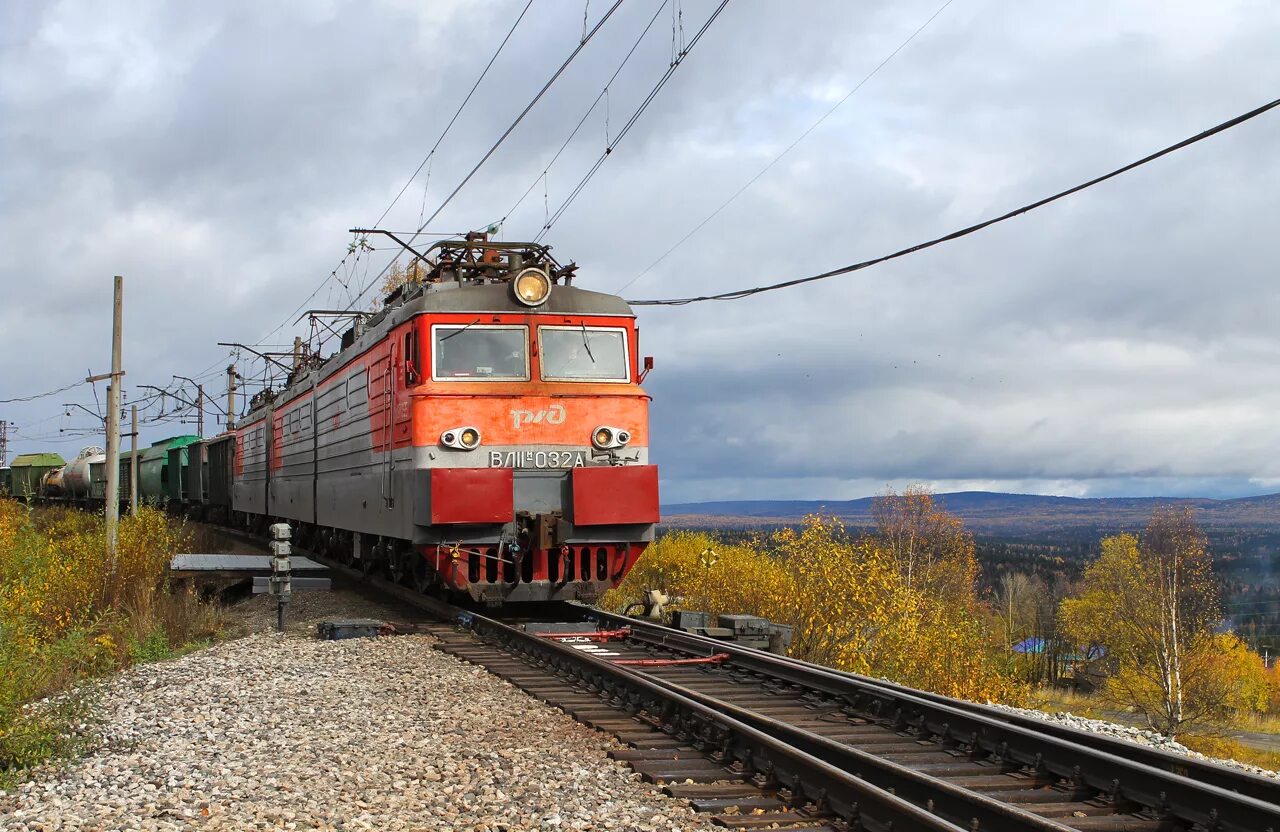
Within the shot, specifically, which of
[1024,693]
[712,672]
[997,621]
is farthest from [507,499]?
[997,621]

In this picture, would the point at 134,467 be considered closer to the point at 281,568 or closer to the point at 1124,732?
the point at 281,568

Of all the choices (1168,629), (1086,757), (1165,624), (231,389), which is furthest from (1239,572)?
(1086,757)

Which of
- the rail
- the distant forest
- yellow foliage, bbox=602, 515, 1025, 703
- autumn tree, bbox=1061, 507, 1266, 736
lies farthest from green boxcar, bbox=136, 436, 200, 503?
autumn tree, bbox=1061, 507, 1266, 736

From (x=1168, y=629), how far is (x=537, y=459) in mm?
48785

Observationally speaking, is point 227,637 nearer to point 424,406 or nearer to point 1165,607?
point 424,406

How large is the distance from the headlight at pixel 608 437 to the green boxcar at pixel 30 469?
163ft

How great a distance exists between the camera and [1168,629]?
170ft

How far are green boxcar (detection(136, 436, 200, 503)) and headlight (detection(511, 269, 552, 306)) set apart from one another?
103ft

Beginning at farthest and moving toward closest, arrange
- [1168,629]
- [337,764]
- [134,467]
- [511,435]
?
[1168,629]
[134,467]
[511,435]
[337,764]

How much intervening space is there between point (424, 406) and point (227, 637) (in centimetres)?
395

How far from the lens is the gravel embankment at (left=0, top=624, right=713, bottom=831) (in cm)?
530

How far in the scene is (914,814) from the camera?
473cm

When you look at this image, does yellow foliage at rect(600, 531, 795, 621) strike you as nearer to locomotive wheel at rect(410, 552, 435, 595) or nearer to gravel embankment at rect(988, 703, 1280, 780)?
locomotive wheel at rect(410, 552, 435, 595)

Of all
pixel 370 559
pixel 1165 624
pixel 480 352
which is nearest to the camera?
pixel 480 352
